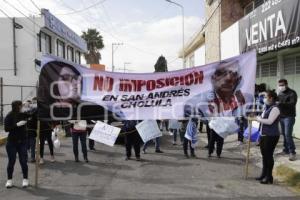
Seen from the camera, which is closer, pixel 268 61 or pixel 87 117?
A: pixel 87 117

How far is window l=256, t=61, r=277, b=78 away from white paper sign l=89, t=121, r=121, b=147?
827 cm

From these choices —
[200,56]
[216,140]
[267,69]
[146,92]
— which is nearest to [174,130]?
[216,140]

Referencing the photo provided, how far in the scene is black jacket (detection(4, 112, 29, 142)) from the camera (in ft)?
29.2

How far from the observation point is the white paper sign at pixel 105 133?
1048 cm

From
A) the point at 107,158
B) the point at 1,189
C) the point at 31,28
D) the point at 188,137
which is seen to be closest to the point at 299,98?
the point at 188,137

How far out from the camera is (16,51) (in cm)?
3025

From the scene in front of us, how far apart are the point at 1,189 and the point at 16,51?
2281 cm

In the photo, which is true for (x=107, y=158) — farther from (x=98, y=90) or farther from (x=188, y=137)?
(x=98, y=90)

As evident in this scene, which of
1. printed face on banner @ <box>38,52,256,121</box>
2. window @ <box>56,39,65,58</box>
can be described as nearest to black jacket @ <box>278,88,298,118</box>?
printed face on banner @ <box>38,52,256,121</box>

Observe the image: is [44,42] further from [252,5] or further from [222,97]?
[222,97]

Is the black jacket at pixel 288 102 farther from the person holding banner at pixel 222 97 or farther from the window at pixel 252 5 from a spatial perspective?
the window at pixel 252 5

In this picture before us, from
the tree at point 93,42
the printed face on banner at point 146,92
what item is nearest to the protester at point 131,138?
the printed face on banner at point 146,92

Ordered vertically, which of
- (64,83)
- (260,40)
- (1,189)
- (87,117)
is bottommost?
(1,189)

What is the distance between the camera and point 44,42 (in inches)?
1267
